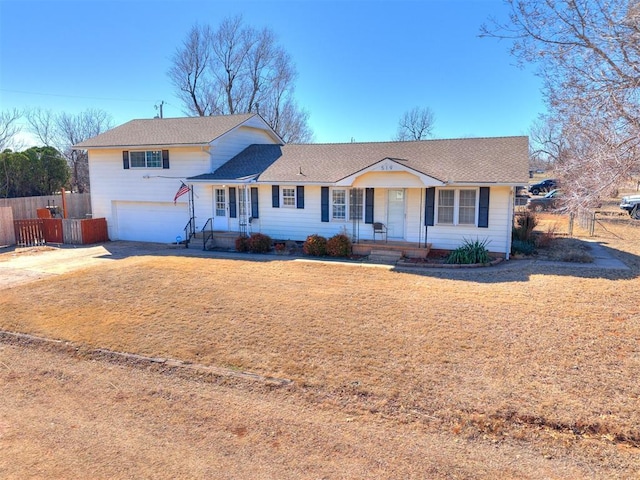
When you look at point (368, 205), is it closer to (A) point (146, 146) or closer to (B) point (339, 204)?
(B) point (339, 204)

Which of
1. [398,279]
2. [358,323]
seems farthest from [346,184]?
[358,323]

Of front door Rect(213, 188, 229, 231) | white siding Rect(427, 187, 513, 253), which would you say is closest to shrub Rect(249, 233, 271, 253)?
front door Rect(213, 188, 229, 231)

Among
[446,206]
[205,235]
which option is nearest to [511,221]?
[446,206]

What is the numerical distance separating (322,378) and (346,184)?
10.1 meters

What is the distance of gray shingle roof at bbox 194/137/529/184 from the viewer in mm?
15047

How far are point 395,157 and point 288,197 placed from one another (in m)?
4.68

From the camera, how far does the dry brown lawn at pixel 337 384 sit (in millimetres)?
4719

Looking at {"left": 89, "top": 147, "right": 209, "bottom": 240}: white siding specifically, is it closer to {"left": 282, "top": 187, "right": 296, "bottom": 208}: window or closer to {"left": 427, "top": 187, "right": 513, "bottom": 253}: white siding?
{"left": 282, "top": 187, "right": 296, "bottom": 208}: window

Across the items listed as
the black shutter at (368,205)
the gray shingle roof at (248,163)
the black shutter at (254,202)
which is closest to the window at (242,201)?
the black shutter at (254,202)

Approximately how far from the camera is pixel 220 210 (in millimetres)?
19016

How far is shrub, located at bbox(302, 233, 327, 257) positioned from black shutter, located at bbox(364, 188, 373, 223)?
1809 mm

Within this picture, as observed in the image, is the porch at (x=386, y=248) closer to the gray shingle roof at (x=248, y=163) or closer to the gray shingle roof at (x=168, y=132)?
the gray shingle roof at (x=248, y=163)

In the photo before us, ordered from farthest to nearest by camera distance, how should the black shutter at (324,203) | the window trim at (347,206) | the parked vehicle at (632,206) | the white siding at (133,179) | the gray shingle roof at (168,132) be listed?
the parked vehicle at (632,206) → the gray shingle roof at (168,132) → the white siding at (133,179) → the black shutter at (324,203) → the window trim at (347,206)

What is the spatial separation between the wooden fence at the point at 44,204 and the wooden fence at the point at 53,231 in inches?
72.3
